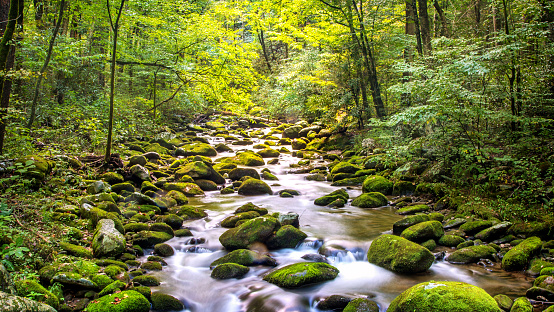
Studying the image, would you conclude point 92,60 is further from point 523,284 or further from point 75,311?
point 523,284

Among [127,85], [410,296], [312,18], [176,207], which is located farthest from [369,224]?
[127,85]

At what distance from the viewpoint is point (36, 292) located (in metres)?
3.64

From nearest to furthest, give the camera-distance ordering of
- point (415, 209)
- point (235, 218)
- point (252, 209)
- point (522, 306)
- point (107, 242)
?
point (522, 306) < point (107, 242) < point (235, 218) < point (415, 209) < point (252, 209)

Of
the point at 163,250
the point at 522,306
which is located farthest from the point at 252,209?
the point at 522,306

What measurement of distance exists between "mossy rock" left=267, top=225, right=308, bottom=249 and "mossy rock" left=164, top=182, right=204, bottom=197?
474cm

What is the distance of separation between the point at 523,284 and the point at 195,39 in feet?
40.8

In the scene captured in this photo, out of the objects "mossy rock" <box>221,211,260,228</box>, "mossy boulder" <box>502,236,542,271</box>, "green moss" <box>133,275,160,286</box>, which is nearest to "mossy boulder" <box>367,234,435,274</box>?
"mossy boulder" <box>502,236,542,271</box>

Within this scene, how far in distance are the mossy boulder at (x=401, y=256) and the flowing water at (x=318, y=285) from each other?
12 cm

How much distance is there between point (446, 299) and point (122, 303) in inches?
155

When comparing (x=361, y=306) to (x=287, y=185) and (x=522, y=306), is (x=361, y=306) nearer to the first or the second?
(x=522, y=306)

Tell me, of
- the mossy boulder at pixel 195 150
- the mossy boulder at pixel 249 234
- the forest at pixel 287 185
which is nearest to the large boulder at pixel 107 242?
the forest at pixel 287 185

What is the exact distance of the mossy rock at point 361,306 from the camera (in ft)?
14.3

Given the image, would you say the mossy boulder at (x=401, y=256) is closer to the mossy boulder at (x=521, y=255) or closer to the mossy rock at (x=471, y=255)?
the mossy rock at (x=471, y=255)

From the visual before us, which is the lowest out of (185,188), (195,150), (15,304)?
(185,188)
